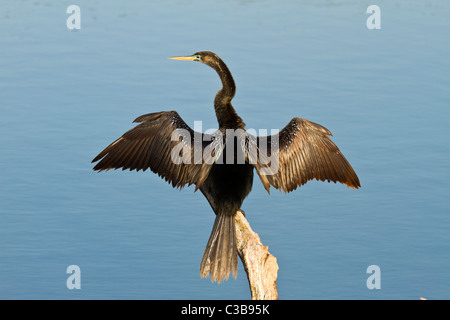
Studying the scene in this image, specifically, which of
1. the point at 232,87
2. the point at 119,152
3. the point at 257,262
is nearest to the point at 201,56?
the point at 232,87

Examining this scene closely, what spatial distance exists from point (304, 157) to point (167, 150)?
4.02ft

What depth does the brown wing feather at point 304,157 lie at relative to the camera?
21.1 feet

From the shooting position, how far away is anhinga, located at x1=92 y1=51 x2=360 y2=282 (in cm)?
584

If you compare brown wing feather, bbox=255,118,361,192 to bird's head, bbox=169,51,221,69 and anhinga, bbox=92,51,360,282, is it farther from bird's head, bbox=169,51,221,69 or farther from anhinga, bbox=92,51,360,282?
bird's head, bbox=169,51,221,69

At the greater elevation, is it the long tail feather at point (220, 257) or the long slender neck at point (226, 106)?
the long slender neck at point (226, 106)

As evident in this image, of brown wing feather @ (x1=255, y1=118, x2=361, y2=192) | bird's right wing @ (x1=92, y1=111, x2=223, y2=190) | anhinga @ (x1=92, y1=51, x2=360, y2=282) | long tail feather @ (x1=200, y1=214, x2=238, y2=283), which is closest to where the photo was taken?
long tail feather @ (x1=200, y1=214, x2=238, y2=283)

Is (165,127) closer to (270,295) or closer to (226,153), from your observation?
(226,153)

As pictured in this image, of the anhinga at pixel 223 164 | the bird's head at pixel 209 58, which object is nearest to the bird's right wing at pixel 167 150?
the anhinga at pixel 223 164

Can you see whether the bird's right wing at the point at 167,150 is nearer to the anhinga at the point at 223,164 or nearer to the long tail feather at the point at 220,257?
the anhinga at the point at 223,164

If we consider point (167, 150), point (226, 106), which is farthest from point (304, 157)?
point (167, 150)

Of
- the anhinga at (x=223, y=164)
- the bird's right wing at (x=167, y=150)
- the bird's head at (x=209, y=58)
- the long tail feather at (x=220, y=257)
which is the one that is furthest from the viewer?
the bird's head at (x=209, y=58)

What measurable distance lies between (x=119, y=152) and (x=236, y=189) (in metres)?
1.14

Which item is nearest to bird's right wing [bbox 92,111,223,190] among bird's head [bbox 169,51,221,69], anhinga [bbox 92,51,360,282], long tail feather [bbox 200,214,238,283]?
anhinga [bbox 92,51,360,282]

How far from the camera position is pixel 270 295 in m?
5.53
